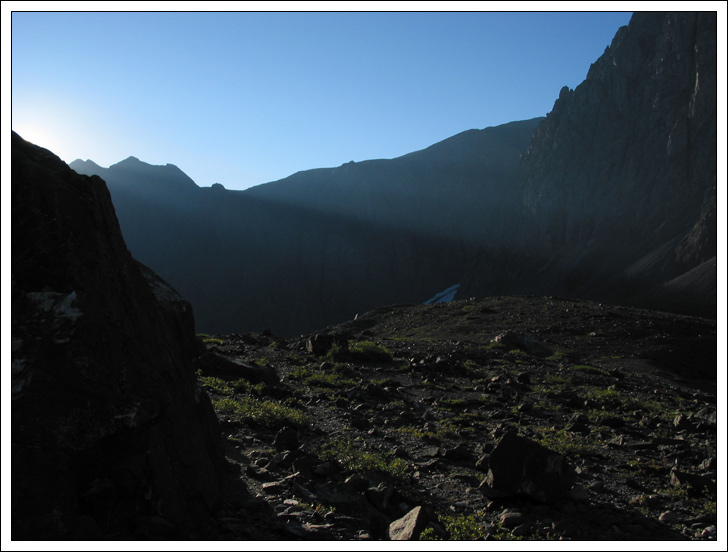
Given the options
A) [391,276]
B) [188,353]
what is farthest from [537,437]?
[391,276]

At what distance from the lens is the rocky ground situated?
6.33 m

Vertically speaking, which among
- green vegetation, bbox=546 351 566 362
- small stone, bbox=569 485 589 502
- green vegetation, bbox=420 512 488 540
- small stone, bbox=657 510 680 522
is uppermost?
green vegetation, bbox=420 512 488 540

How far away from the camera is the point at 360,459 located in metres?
8.24

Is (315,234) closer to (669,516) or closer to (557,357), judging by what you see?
(557,357)

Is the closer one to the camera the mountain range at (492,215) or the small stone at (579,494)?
the small stone at (579,494)

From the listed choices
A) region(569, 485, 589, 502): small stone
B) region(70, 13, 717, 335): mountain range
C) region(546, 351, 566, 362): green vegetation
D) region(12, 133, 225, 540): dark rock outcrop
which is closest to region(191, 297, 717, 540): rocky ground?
region(569, 485, 589, 502): small stone

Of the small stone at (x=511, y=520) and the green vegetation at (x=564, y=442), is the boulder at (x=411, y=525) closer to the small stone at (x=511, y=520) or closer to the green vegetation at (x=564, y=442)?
the small stone at (x=511, y=520)

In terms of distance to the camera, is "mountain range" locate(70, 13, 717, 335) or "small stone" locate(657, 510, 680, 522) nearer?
"small stone" locate(657, 510, 680, 522)

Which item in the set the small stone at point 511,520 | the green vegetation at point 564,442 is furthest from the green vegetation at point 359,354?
the small stone at point 511,520

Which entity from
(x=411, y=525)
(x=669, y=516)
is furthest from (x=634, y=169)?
(x=411, y=525)

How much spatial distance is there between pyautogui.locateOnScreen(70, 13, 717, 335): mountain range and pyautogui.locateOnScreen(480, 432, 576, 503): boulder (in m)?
57.4

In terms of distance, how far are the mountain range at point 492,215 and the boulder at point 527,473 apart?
2259 inches

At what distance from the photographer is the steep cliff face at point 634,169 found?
7744cm

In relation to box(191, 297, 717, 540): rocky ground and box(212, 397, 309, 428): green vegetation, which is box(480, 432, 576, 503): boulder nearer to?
box(191, 297, 717, 540): rocky ground
